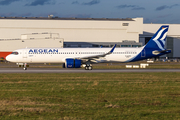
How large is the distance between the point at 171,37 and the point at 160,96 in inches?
4410

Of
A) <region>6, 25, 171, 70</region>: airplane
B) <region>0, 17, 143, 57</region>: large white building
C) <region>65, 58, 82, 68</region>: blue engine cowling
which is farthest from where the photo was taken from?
<region>0, 17, 143, 57</region>: large white building

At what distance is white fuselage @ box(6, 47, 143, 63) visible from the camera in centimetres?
4594

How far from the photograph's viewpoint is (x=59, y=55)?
46.2 meters

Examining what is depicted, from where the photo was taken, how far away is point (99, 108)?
45.9 feet

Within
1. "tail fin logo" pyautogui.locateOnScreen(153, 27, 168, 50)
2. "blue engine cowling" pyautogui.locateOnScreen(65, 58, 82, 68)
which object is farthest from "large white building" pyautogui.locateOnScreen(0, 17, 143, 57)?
"blue engine cowling" pyautogui.locateOnScreen(65, 58, 82, 68)

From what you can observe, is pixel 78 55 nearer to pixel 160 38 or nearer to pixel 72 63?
pixel 72 63

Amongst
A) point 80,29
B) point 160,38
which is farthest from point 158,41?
point 80,29

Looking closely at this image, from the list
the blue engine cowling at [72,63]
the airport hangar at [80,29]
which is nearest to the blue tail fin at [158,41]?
the blue engine cowling at [72,63]

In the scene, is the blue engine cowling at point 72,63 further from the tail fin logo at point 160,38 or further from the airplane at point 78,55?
the tail fin logo at point 160,38

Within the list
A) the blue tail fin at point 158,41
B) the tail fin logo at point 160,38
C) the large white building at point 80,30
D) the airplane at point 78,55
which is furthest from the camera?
the large white building at point 80,30

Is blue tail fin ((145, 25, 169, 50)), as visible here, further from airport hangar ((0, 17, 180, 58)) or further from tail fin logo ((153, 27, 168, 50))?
airport hangar ((0, 17, 180, 58))

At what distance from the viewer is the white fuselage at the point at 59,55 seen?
45938 mm

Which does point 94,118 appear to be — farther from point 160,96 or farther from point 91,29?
point 91,29

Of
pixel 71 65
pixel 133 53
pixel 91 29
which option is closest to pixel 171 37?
pixel 91 29
